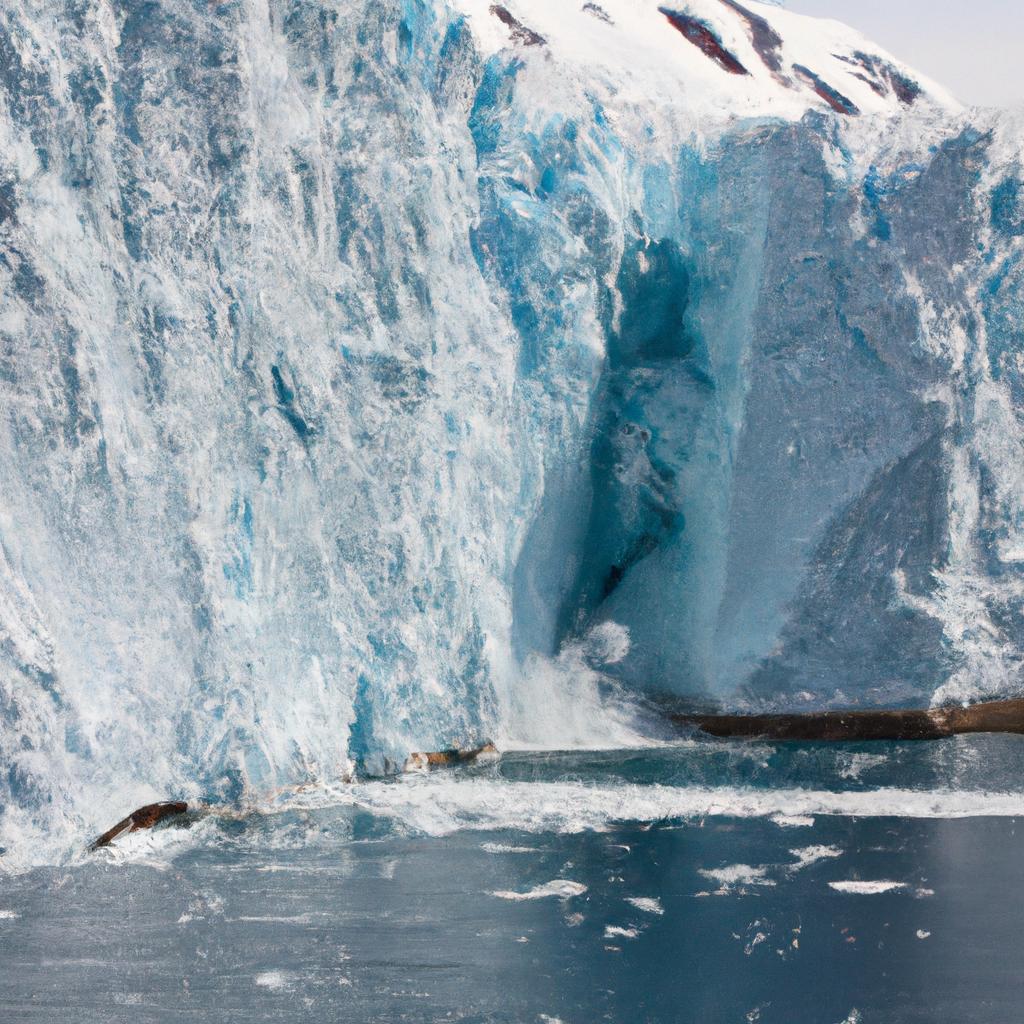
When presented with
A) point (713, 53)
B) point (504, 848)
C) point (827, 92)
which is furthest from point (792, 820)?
point (827, 92)

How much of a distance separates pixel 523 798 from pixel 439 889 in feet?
4.91

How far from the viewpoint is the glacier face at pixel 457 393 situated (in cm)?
862

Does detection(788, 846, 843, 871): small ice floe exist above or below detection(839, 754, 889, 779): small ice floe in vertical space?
below

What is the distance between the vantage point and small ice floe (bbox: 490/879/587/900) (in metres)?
7.65

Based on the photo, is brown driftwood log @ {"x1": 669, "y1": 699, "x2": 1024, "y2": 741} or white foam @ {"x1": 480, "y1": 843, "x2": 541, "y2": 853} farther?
brown driftwood log @ {"x1": 669, "y1": 699, "x2": 1024, "y2": 741}

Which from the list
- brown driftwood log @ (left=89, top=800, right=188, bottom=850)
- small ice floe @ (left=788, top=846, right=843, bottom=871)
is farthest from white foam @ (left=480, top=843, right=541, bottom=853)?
brown driftwood log @ (left=89, top=800, right=188, bottom=850)

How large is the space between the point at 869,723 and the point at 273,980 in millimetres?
5562

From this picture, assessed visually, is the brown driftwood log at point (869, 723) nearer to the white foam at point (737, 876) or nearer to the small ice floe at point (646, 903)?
the white foam at point (737, 876)

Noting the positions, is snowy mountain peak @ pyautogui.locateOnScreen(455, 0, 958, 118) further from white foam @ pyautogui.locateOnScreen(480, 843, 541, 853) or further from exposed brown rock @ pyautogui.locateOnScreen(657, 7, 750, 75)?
white foam @ pyautogui.locateOnScreen(480, 843, 541, 853)

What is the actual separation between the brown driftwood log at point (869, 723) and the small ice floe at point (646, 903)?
117 inches

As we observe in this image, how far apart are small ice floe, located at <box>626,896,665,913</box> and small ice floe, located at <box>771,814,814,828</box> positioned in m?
1.45

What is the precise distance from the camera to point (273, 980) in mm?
6633

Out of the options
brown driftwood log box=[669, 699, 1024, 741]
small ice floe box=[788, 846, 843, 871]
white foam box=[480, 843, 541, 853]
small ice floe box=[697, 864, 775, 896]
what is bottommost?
white foam box=[480, 843, 541, 853]

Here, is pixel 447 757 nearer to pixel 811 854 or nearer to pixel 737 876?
pixel 737 876
